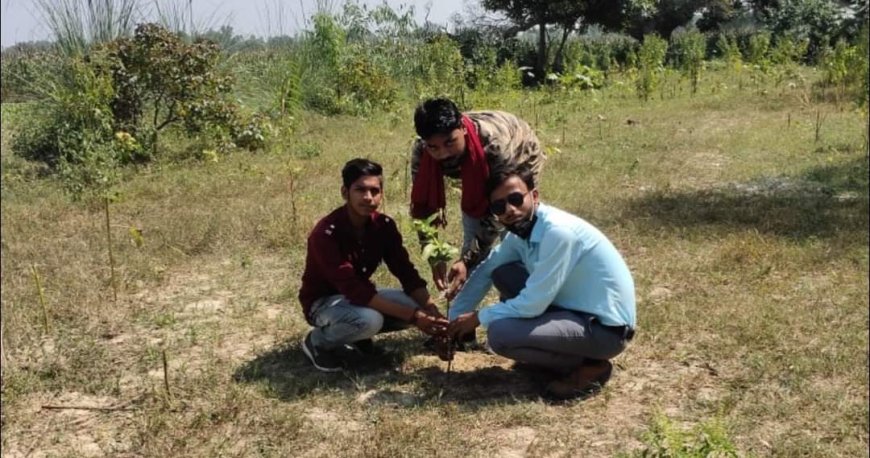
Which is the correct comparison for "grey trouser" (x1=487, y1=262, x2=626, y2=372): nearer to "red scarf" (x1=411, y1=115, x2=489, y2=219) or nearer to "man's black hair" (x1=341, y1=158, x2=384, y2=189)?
"red scarf" (x1=411, y1=115, x2=489, y2=219)

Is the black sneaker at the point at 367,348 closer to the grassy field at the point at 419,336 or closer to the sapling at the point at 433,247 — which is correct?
the grassy field at the point at 419,336

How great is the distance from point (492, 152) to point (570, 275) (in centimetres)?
68

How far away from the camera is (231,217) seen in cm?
571

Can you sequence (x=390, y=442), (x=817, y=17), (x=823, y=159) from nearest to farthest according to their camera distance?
(x=817, y=17) < (x=390, y=442) < (x=823, y=159)

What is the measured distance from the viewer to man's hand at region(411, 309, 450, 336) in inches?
126

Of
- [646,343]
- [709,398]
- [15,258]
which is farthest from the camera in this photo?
[15,258]

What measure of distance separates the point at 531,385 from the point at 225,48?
7.37m

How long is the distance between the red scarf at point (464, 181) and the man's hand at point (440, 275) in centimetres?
23

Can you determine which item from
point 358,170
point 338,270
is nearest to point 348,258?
point 338,270

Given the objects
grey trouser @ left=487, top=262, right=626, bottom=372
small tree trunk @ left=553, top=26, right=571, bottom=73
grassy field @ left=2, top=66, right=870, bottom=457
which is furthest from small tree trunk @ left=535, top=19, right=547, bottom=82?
grey trouser @ left=487, top=262, right=626, bottom=372

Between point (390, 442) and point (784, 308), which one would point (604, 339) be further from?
point (784, 308)

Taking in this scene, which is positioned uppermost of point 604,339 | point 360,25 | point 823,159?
point 360,25

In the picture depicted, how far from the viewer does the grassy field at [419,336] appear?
2.76 m

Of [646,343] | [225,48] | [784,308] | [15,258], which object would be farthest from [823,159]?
[225,48]
